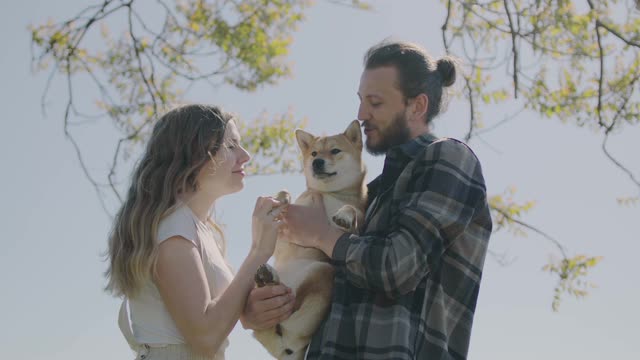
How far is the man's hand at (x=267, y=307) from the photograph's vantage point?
298 cm

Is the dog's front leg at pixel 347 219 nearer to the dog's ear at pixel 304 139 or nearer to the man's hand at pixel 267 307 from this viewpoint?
the man's hand at pixel 267 307

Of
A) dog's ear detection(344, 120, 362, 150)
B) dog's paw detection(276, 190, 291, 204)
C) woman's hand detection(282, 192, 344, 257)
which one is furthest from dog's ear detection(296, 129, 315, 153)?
woman's hand detection(282, 192, 344, 257)

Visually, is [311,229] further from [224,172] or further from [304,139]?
[304,139]

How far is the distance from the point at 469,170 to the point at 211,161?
3.42 feet

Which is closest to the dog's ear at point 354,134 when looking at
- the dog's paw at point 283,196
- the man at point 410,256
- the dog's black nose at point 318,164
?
the dog's black nose at point 318,164

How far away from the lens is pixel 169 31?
688 centimetres

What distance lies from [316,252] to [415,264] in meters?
0.85

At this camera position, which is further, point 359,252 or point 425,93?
point 425,93

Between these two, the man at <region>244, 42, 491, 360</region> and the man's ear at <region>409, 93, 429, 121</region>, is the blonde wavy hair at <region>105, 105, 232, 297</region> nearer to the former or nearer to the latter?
the man at <region>244, 42, 491, 360</region>

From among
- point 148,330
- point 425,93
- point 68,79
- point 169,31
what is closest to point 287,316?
point 148,330

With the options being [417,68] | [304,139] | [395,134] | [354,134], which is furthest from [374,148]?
[304,139]

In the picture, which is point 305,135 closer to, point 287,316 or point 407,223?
point 287,316

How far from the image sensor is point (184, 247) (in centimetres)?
298

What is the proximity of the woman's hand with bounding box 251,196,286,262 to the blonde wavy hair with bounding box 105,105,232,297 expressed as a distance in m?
0.33
